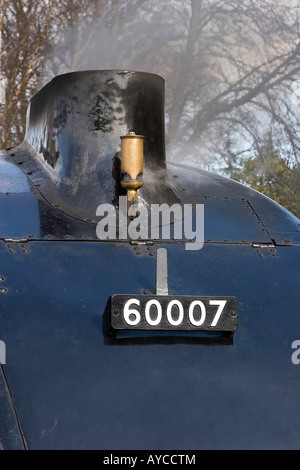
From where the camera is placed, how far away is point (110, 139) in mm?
3711

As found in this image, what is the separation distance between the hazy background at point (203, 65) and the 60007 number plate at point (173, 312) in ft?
Answer: 17.9

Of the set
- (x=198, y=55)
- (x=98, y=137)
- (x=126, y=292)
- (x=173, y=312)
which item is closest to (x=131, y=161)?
(x=98, y=137)

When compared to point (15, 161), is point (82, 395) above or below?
below

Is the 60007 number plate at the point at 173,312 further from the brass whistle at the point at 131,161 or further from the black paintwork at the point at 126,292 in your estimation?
the brass whistle at the point at 131,161

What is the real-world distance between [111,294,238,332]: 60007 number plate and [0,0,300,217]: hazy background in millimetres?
5470

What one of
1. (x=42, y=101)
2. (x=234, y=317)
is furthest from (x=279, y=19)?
(x=234, y=317)

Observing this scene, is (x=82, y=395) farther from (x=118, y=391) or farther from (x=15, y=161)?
(x=15, y=161)

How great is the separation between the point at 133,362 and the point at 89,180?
3.74ft

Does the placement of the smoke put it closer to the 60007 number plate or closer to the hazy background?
the hazy background

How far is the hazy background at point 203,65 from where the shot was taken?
8695 mm

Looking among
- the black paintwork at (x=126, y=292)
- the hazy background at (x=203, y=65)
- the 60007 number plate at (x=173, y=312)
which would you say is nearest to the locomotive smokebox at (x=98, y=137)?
the black paintwork at (x=126, y=292)

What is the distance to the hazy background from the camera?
342 inches
